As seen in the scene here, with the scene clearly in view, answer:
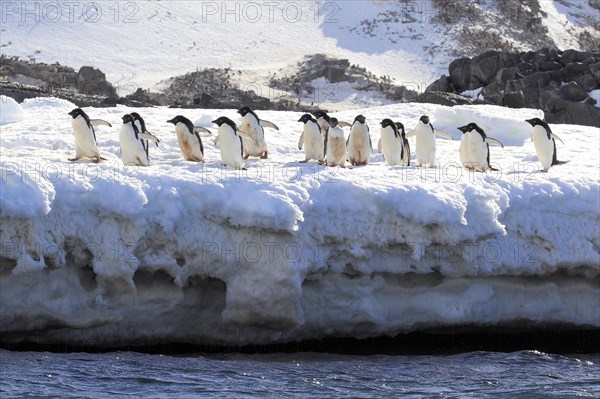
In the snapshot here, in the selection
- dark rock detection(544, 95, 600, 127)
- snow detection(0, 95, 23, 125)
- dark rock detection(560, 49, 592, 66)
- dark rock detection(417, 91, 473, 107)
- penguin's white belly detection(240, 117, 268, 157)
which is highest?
dark rock detection(560, 49, 592, 66)

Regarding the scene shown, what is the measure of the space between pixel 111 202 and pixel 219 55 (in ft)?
116

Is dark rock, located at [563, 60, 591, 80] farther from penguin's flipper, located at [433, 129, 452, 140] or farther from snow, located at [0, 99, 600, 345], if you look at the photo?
snow, located at [0, 99, 600, 345]

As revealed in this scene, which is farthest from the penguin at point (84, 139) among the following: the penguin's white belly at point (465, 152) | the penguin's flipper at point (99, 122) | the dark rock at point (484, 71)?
the dark rock at point (484, 71)

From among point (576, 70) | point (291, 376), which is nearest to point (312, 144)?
point (291, 376)

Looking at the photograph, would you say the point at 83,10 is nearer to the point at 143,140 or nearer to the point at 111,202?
the point at 143,140

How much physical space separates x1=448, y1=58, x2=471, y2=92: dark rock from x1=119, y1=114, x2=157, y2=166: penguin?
22.8 meters

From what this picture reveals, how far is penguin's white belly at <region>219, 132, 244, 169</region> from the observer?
1661 centimetres

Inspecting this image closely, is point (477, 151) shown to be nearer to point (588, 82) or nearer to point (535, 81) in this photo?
point (535, 81)

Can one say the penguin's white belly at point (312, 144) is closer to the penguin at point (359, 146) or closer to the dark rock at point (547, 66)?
the penguin at point (359, 146)

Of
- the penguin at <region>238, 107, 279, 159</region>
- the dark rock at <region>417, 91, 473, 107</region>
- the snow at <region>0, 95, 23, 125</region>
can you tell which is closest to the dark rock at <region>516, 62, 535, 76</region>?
the dark rock at <region>417, 91, 473, 107</region>

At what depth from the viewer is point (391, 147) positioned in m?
18.0

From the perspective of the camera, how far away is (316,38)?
51781mm

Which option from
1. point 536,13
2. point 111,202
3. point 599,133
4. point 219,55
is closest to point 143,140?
point 111,202

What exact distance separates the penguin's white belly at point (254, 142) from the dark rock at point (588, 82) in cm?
1757
